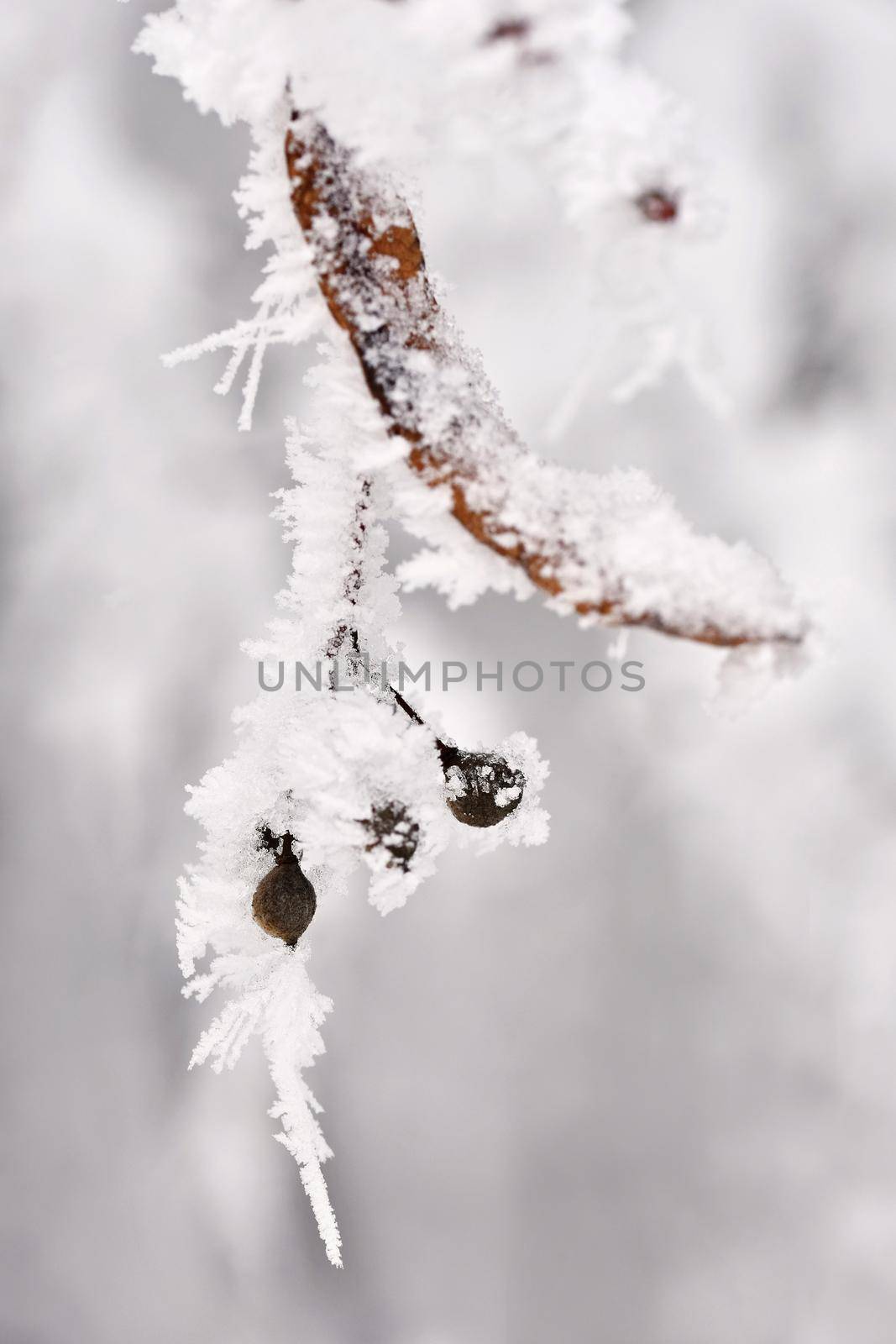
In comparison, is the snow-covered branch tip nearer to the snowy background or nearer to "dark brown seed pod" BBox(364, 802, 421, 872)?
"dark brown seed pod" BBox(364, 802, 421, 872)

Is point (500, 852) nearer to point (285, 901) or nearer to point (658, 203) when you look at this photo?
point (285, 901)

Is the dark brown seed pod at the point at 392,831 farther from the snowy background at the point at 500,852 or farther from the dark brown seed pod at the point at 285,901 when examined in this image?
the snowy background at the point at 500,852

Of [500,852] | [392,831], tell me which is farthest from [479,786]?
[500,852]

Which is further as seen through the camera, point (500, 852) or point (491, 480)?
point (500, 852)

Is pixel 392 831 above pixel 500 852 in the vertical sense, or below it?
below

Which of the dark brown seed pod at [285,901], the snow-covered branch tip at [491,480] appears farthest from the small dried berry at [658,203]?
the dark brown seed pod at [285,901]

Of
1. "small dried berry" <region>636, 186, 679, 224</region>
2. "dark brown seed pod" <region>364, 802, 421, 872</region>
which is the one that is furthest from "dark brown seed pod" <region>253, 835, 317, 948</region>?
"small dried berry" <region>636, 186, 679, 224</region>

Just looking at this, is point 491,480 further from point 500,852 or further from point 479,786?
point 500,852
